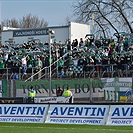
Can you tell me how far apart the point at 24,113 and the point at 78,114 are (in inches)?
103

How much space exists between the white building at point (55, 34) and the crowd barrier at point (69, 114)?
20.4 m

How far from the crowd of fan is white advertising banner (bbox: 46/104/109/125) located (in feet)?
30.4

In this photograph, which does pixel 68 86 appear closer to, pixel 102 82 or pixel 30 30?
pixel 102 82

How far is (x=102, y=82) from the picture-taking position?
92.3 ft

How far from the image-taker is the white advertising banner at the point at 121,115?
18.0 metres

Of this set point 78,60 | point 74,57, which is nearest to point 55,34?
point 74,57

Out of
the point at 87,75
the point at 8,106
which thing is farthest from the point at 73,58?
the point at 8,106

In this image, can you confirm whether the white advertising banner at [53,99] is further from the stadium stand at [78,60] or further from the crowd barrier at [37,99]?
the stadium stand at [78,60]

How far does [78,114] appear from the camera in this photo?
19.1 metres

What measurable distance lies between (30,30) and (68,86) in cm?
1478

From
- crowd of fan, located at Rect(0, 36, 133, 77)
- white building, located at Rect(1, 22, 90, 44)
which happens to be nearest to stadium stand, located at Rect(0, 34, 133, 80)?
crowd of fan, located at Rect(0, 36, 133, 77)

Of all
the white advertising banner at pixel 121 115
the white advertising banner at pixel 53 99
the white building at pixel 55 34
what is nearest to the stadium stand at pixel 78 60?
the white advertising banner at pixel 53 99

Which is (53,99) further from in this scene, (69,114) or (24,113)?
(69,114)

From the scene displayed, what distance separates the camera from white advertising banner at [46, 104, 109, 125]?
1872 centimetres
